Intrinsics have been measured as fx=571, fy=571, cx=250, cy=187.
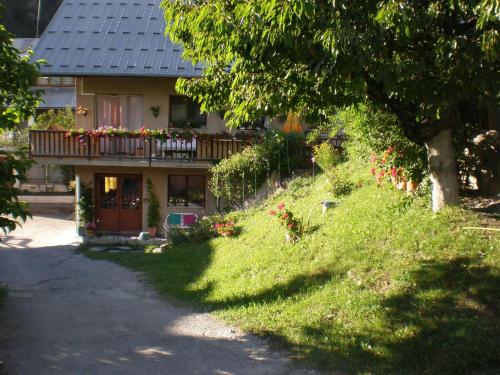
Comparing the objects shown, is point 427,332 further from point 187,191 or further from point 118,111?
point 118,111

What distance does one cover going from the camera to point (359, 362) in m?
6.37

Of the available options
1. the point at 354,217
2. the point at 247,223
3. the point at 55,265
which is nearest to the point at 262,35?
the point at 354,217

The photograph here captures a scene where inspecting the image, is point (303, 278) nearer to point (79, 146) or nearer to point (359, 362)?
point (359, 362)

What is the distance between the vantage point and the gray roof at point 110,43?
2044 centimetres

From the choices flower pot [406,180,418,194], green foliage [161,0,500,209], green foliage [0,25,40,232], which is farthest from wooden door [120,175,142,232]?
green foliage [161,0,500,209]

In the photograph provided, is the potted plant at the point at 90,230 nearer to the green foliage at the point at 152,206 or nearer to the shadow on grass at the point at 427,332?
the green foliage at the point at 152,206

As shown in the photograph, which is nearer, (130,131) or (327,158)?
(327,158)

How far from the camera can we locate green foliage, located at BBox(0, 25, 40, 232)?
6.04 m

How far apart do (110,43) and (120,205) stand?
20.3 feet

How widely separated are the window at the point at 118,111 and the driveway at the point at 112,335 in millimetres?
9014

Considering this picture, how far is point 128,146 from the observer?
20.5 metres

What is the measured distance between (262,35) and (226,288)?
5.30 metres

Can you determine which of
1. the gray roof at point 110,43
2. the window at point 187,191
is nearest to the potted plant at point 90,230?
the window at point 187,191

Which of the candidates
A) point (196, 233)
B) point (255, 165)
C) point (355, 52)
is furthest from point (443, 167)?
point (255, 165)
